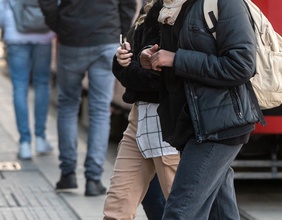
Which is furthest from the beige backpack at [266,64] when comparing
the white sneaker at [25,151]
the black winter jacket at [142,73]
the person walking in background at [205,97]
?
the white sneaker at [25,151]

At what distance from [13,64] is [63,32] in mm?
1533

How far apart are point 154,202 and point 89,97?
2.09 m

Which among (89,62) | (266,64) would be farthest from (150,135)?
(89,62)

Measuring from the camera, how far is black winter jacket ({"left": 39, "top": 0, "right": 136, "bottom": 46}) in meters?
6.60

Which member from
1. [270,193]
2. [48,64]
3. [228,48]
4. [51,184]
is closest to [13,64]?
[48,64]

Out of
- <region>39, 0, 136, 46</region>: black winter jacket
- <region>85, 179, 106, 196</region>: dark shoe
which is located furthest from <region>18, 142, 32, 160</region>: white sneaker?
<region>39, 0, 136, 46</region>: black winter jacket

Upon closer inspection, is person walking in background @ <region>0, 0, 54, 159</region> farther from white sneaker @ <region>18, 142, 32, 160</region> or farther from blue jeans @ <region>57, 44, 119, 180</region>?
blue jeans @ <region>57, 44, 119, 180</region>

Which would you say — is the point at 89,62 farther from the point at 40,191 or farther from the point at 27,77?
the point at 27,77

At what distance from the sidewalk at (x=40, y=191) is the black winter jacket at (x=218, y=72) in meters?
2.43

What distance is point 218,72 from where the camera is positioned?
3.73m

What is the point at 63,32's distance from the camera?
664 cm

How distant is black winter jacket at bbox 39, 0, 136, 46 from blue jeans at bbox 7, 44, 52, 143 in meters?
1.30

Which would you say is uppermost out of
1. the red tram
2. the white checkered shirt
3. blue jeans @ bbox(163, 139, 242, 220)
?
blue jeans @ bbox(163, 139, 242, 220)

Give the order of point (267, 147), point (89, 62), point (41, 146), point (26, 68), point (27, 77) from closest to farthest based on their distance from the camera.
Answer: point (89, 62) → point (267, 147) → point (26, 68) → point (27, 77) → point (41, 146)
